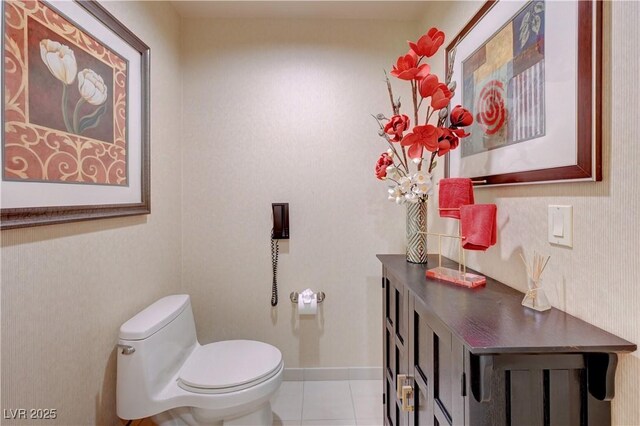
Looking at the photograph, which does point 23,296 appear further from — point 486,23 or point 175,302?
point 486,23

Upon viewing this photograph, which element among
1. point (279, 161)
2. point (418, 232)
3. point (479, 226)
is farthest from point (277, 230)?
point (479, 226)

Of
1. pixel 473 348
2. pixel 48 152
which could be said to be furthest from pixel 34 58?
pixel 473 348

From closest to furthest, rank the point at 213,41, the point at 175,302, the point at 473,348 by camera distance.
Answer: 1. the point at 473,348
2. the point at 175,302
3. the point at 213,41

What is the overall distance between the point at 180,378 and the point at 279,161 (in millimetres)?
1317

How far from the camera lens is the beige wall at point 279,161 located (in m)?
2.05

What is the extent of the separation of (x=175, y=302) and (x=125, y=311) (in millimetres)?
240

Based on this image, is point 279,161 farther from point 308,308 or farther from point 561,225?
point 561,225

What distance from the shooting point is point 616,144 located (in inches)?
29.0

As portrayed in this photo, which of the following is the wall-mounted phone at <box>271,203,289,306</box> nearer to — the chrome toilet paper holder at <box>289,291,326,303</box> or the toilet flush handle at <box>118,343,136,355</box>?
the chrome toilet paper holder at <box>289,291,326,303</box>

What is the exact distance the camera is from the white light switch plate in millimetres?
858

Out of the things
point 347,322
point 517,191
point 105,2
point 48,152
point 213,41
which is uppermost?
point 213,41

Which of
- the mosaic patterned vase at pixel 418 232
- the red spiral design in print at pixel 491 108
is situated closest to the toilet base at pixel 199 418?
the mosaic patterned vase at pixel 418 232

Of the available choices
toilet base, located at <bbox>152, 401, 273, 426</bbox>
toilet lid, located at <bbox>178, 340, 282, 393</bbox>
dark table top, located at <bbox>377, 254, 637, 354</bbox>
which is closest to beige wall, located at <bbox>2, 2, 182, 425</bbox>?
toilet base, located at <bbox>152, 401, 273, 426</bbox>

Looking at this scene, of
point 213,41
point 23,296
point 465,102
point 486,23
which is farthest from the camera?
point 213,41
